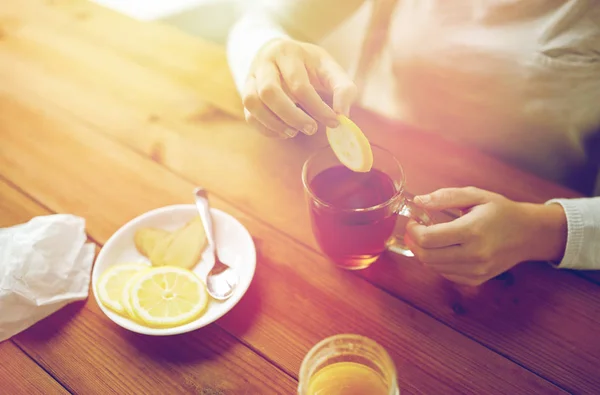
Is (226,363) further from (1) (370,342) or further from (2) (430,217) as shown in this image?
(2) (430,217)

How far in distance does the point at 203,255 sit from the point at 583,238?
543 mm

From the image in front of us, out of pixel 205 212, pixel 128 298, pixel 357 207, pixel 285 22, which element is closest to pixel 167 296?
pixel 128 298

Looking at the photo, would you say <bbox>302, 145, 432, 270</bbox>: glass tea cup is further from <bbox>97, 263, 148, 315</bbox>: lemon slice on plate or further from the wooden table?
<bbox>97, 263, 148, 315</bbox>: lemon slice on plate

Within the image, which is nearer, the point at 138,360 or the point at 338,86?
the point at 138,360

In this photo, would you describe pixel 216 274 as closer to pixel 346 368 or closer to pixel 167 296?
pixel 167 296

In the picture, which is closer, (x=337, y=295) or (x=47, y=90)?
(x=337, y=295)

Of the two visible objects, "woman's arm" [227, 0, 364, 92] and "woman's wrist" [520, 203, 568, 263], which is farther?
"woman's arm" [227, 0, 364, 92]

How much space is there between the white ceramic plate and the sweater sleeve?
45 cm

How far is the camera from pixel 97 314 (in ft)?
2.38

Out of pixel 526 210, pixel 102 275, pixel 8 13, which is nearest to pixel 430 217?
pixel 526 210

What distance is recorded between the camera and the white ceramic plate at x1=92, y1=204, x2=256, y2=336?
69cm

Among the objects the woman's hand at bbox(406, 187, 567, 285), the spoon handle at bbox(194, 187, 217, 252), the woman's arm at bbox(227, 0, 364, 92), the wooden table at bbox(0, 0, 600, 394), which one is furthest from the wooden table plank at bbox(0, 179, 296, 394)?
the woman's arm at bbox(227, 0, 364, 92)

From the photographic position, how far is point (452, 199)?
72 centimetres

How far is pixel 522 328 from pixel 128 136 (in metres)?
0.74
